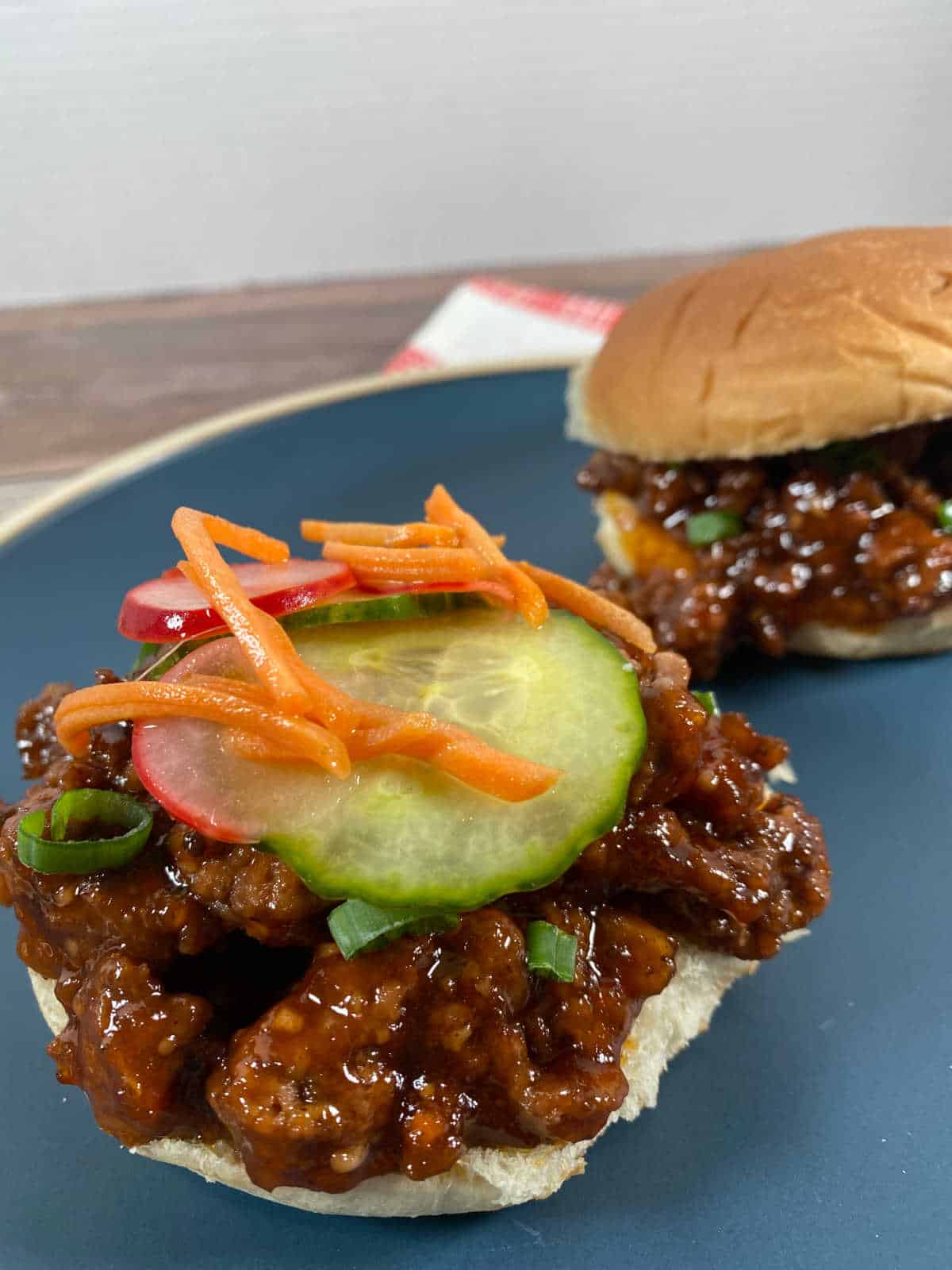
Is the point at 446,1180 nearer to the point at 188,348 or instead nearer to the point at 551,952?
the point at 551,952

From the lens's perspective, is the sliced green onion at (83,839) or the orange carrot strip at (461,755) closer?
the orange carrot strip at (461,755)

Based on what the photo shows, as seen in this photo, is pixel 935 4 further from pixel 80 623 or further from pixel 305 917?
pixel 305 917

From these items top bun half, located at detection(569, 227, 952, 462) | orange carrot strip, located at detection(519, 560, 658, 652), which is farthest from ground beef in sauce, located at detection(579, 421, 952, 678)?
orange carrot strip, located at detection(519, 560, 658, 652)

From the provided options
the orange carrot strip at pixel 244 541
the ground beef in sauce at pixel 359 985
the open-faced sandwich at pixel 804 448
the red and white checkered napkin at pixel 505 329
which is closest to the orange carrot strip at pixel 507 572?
the ground beef in sauce at pixel 359 985

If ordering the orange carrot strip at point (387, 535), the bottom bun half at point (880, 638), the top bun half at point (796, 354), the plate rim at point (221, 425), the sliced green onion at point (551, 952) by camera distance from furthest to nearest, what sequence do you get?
the plate rim at point (221, 425) < the bottom bun half at point (880, 638) < the top bun half at point (796, 354) < the orange carrot strip at point (387, 535) < the sliced green onion at point (551, 952)

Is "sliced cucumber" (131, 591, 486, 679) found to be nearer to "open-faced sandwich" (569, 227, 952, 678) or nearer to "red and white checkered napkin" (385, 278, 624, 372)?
"open-faced sandwich" (569, 227, 952, 678)

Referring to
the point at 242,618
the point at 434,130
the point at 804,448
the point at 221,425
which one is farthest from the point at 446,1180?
the point at 434,130

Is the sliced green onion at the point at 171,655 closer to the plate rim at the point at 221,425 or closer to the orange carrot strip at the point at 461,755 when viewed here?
the orange carrot strip at the point at 461,755

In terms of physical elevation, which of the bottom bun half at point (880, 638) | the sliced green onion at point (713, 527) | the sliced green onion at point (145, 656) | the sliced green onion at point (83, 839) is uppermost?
the sliced green onion at point (145, 656)

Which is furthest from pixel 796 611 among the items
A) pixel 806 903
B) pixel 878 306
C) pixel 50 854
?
pixel 50 854

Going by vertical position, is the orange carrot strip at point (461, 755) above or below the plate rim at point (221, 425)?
above
